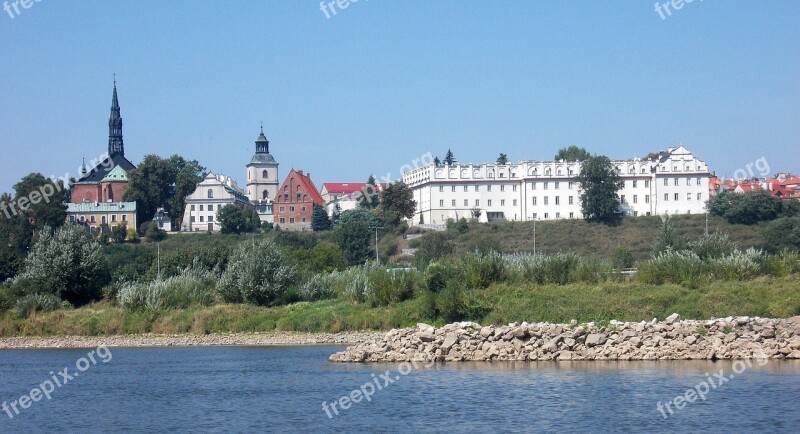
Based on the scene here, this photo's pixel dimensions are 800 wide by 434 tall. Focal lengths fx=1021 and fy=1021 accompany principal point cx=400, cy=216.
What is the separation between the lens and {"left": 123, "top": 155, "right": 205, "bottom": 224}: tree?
12481 centimetres

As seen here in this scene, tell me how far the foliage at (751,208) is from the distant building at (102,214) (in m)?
66.8

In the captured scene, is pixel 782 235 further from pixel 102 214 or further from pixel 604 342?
pixel 102 214

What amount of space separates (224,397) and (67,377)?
8.05m

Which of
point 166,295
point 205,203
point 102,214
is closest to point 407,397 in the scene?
point 166,295

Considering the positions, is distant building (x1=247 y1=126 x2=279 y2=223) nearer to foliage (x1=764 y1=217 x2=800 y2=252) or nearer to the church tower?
the church tower

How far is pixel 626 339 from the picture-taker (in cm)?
3120

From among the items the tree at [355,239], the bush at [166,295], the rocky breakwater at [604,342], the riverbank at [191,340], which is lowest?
the riverbank at [191,340]

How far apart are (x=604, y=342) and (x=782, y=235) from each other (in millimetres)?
58308

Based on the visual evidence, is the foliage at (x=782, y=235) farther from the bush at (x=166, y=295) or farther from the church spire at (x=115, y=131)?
the church spire at (x=115, y=131)

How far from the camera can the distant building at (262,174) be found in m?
144

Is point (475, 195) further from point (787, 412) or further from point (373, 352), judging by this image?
point (787, 412)

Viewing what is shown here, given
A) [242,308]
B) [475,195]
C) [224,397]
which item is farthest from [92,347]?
[475,195]

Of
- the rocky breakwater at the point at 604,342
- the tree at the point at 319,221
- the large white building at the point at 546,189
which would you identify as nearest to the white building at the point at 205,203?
the tree at the point at 319,221

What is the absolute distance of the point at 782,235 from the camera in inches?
3297
